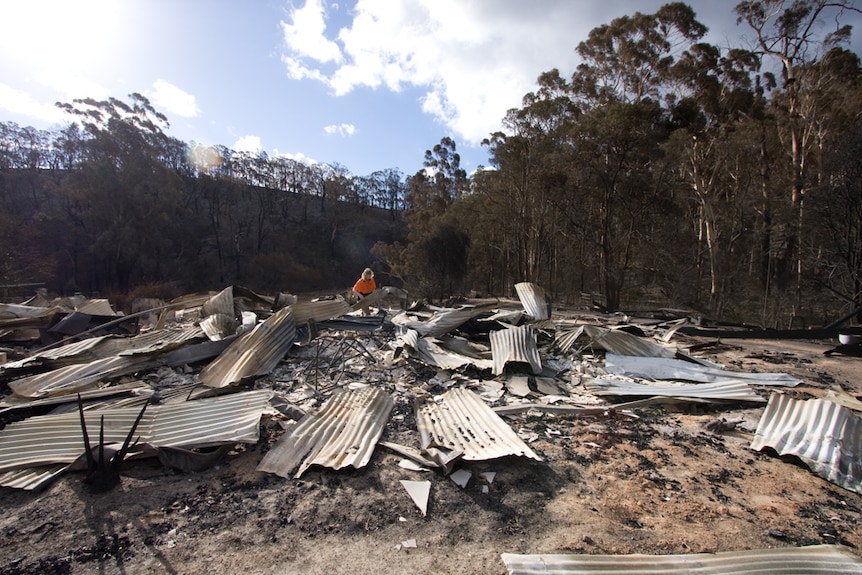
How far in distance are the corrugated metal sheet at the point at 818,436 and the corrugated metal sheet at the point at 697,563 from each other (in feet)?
3.25

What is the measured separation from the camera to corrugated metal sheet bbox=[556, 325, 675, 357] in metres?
5.53

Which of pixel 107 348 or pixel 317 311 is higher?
pixel 317 311

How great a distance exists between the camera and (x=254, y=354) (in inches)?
176

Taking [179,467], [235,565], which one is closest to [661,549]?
[235,565]

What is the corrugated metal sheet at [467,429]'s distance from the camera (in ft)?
8.85

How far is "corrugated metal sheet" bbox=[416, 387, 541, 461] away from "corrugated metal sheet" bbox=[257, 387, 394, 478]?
0.35 m

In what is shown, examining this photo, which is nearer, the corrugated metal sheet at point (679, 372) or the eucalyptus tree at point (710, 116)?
the corrugated metal sheet at point (679, 372)

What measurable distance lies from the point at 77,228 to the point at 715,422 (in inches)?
1417

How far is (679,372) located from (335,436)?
389 cm

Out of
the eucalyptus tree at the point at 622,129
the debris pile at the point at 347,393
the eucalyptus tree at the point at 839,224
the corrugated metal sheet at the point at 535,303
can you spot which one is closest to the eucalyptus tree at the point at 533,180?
the eucalyptus tree at the point at 622,129

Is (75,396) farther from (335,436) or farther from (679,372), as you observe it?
(679,372)

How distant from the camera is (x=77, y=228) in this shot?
2783cm

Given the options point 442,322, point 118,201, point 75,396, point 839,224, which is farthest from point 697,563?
point 118,201

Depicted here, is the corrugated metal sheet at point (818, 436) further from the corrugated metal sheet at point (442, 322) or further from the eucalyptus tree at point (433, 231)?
the eucalyptus tree at point (433, 231)
